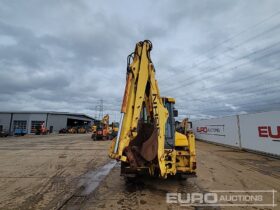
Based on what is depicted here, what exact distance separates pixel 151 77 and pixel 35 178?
5035mm

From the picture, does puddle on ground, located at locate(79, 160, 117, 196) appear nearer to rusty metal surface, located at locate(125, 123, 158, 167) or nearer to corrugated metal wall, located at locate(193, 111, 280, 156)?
rusty metal surface, located at locate(125, 123, 158, 167)

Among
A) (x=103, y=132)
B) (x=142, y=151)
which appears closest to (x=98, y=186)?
(x=142, y=151)

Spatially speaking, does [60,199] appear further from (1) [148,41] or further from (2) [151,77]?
(1) [148,41]

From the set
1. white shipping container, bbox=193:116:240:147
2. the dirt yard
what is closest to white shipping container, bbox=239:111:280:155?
white shipping container, bbox=193:116:240:147

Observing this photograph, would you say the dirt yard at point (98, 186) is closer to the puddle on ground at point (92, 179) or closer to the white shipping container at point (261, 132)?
the puddle on ground at point (92, 179)

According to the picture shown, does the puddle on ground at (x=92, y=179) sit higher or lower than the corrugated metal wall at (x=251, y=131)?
lower

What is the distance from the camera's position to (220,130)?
784 inches

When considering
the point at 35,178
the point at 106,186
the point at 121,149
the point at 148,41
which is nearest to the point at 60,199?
the point at 106,186
